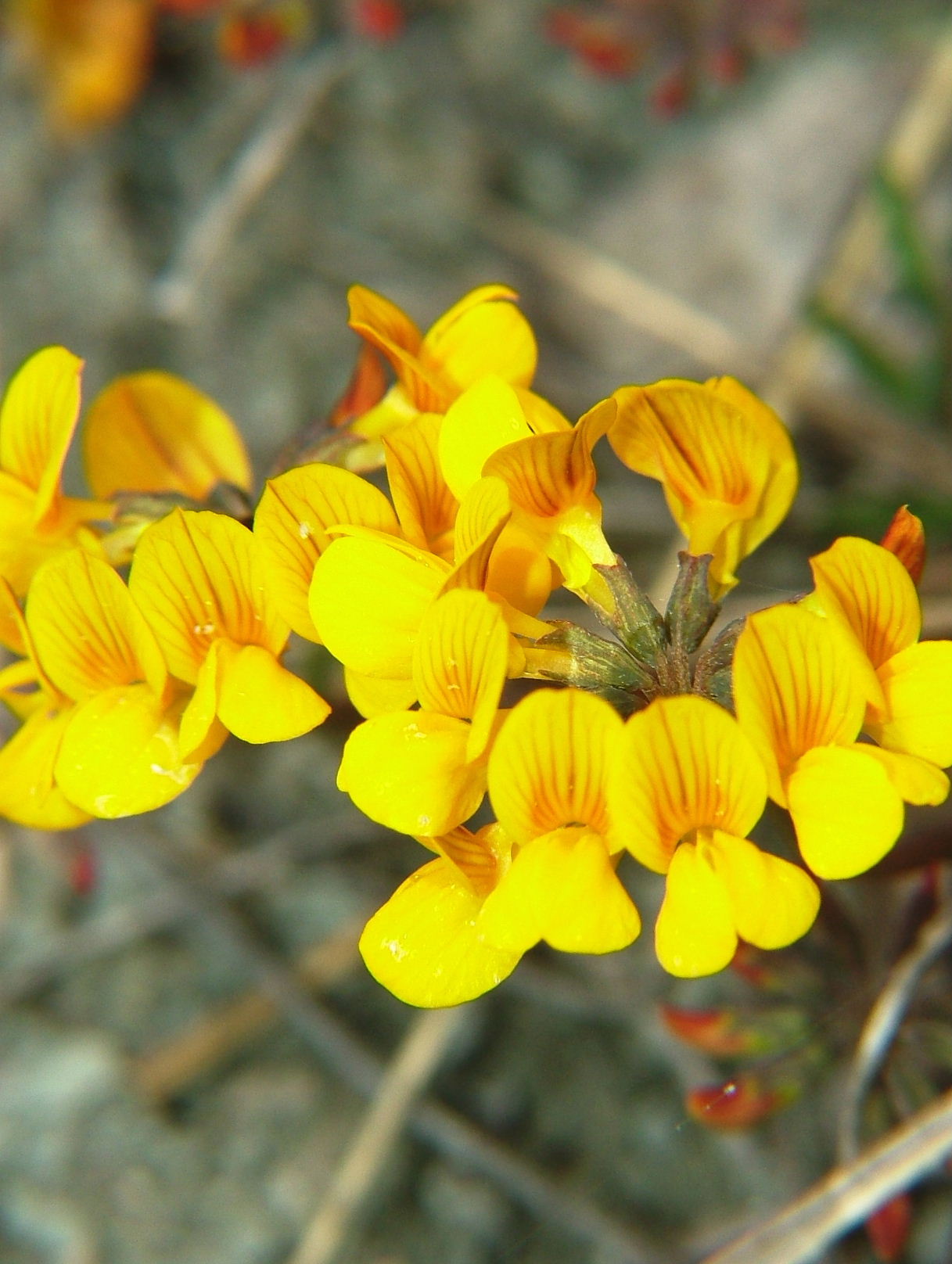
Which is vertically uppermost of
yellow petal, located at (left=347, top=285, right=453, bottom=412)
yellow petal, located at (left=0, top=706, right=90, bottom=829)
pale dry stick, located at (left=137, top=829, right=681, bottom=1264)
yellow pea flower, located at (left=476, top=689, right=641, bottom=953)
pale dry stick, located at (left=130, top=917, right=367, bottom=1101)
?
yellow petal, located at (left=347, top=285, right=453, bottom=412)

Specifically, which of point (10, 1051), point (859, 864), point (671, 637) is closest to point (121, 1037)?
point (10, 1051)

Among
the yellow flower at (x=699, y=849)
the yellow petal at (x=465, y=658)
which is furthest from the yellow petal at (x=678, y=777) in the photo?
the yellow petal at (x=465, y=658)

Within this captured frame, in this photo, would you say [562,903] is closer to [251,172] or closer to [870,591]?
[870,591]

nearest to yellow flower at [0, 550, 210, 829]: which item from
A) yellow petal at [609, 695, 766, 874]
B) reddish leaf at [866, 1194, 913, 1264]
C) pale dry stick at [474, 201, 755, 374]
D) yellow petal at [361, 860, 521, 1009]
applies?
yellow petal at [361, 860, 521, 1009]

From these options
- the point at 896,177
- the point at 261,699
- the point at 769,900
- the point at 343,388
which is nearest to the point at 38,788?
the point at 261,699

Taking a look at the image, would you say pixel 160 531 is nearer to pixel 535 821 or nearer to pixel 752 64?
pixel 535 821

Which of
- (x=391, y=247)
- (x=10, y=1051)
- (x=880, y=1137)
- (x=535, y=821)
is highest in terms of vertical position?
(x=535, y=821)

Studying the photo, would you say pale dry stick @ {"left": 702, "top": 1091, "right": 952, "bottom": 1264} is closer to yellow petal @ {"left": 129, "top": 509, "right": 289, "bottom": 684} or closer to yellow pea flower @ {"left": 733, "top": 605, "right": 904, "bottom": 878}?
yellow pea flower @ {"left": 733, "top": 605, "right": 904, "bottom": 878}
